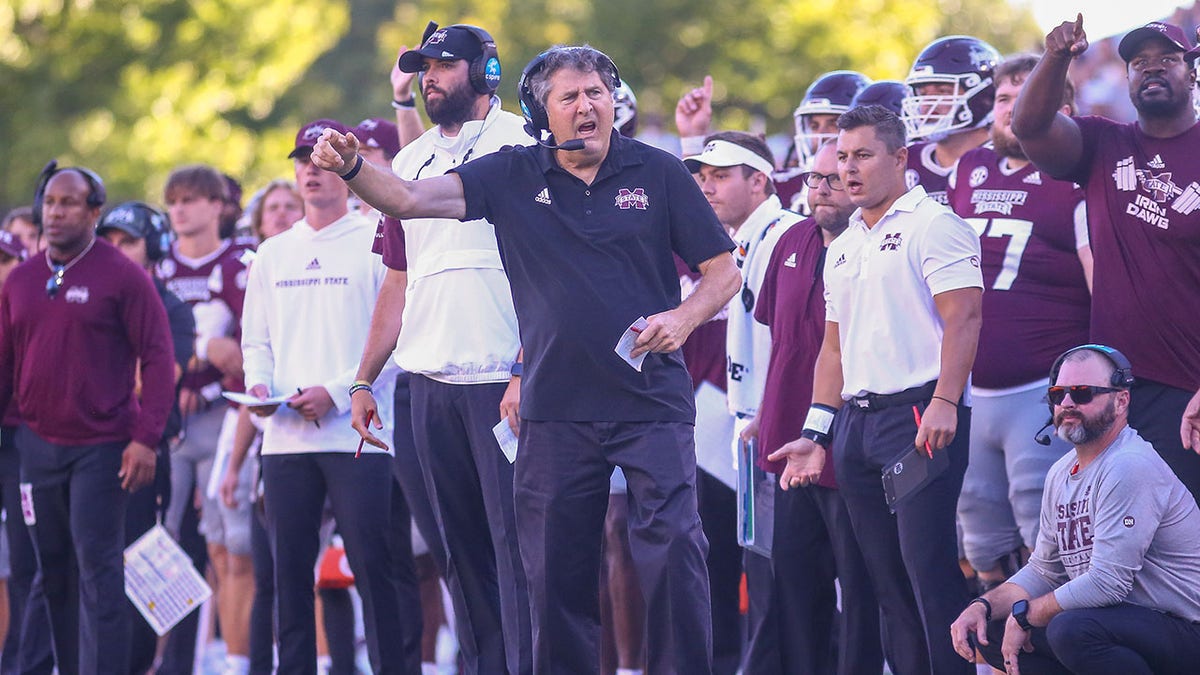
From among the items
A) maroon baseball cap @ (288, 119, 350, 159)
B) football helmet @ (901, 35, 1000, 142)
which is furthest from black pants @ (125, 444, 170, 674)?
football helmet @ (901, 35, 1000, 142)

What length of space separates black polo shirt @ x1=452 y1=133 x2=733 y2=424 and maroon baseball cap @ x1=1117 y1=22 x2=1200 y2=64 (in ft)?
6.44

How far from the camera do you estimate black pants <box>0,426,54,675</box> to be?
9008mm

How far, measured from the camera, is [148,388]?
8.80 m

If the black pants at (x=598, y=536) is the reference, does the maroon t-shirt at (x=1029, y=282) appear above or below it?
above

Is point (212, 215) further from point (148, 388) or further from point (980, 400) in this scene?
point (980, 400)

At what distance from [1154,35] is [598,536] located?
2.92 metres

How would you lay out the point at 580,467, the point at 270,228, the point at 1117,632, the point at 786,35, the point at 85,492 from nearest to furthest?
the point at 580,467, the point at 1117,632, the point at 85,492, the point at 270,228, the point at 786,35

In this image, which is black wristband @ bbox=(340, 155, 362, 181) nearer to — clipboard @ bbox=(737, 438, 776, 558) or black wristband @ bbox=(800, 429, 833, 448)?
black wristband @ bbox=(800, 429, 833, 448)

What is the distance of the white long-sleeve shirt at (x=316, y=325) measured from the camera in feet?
27.0

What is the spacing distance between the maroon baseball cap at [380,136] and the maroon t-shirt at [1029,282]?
325 cm

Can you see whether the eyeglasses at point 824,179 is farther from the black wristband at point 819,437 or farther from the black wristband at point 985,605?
the black wristband at point 985,605

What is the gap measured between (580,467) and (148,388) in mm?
3550

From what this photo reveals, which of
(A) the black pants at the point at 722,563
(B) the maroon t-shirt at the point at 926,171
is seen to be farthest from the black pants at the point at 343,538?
(B) the maroon t-shirt at the point at 926,171

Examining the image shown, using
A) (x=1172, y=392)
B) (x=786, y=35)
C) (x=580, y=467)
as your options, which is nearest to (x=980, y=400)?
(x=1172, y=392)
